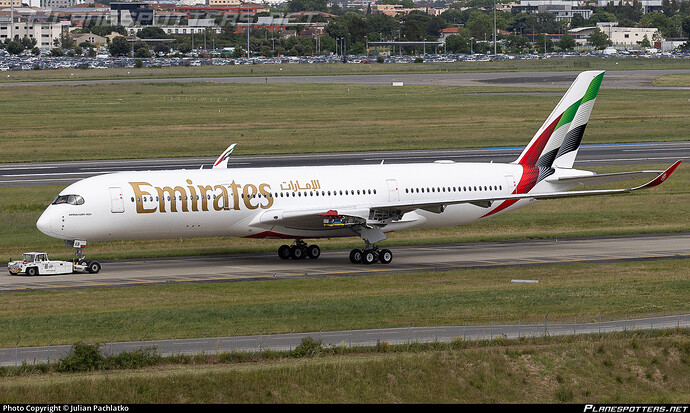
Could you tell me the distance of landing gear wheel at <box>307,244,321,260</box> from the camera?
61.1 meters

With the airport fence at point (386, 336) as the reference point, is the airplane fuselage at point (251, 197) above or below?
above

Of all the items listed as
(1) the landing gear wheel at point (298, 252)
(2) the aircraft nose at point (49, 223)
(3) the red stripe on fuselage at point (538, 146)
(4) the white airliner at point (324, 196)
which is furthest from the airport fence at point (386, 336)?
(3) the red stripe on fuselage at point (538, 146)

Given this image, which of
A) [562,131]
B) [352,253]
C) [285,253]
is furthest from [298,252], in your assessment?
[562,131]

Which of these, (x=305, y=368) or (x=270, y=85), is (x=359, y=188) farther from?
(x=270, y=85)

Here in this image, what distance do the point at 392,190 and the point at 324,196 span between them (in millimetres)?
4368

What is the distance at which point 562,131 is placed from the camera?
216ft

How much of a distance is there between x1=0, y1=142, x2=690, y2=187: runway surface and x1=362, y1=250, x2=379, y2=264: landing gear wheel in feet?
121

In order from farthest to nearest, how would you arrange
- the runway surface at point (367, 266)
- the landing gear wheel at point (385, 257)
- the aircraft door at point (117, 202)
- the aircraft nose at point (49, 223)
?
1. the landing gear wheel at point (385, 257)
2. the aircraft door at point (117, 202)
3. the aircraft nose at point (49, 223)
4. the runway surface at point (367, 266)

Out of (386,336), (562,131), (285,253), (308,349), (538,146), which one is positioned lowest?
(285,253)

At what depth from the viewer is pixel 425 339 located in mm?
38750

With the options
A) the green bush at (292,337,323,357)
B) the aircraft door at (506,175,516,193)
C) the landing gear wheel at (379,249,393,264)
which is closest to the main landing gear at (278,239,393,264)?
the landing gear wheel at (379,249,393,264)

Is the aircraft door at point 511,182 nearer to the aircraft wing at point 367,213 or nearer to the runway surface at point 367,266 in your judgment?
the aircraft wing at point 367,213

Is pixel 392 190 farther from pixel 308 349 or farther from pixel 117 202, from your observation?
pixel 308 349

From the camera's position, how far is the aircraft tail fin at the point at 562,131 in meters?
65.8
